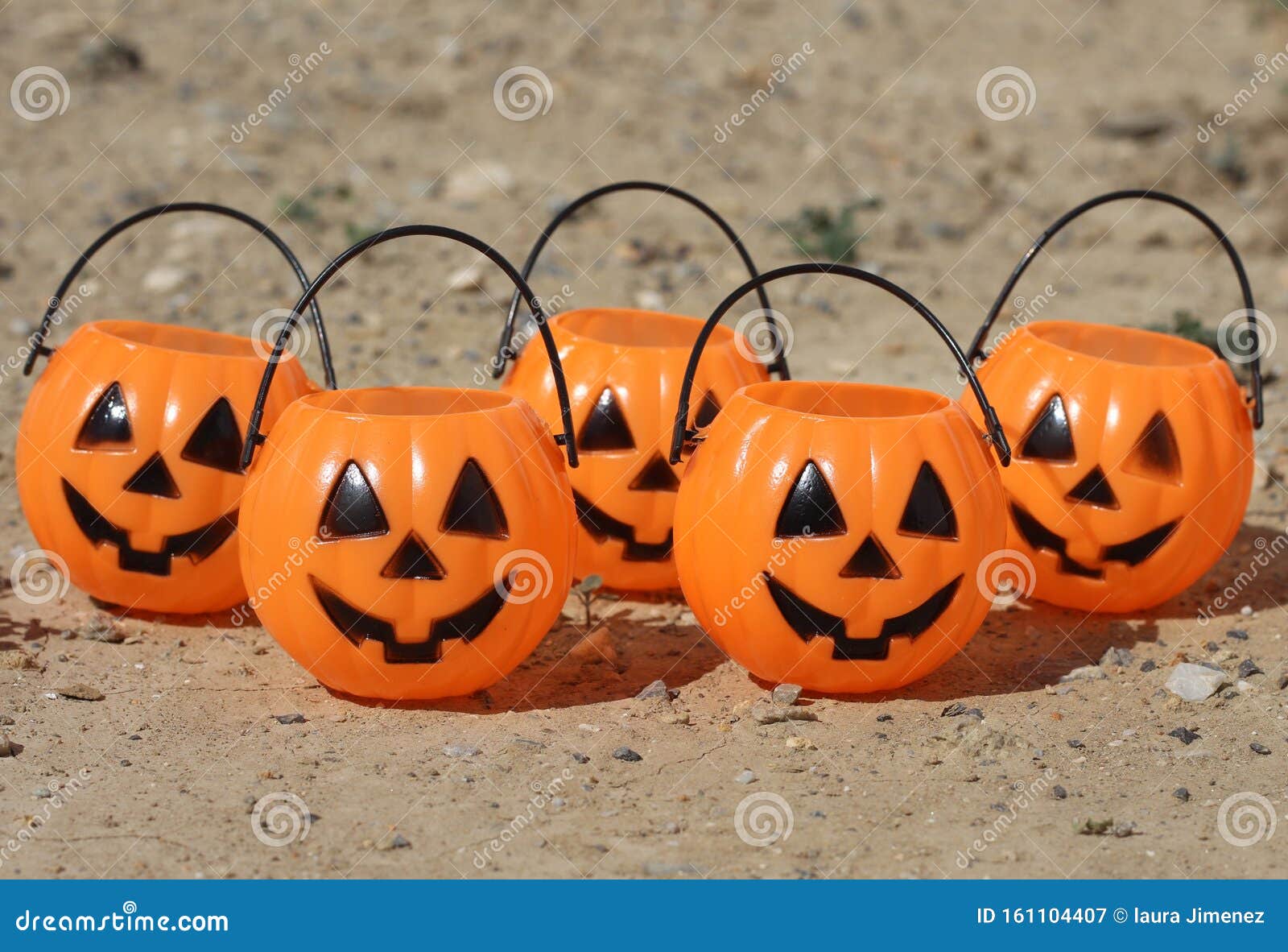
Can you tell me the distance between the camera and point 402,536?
15.2 ft

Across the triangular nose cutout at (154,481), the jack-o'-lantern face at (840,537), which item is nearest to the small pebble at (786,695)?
the jack-o'-lantern face at (840,537)

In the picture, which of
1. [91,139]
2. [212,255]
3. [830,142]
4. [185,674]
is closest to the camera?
[185,674]

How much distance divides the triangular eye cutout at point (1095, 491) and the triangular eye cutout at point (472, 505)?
92.8 inches

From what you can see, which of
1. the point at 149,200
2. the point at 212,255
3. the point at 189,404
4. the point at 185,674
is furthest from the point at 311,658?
the point at 149,200

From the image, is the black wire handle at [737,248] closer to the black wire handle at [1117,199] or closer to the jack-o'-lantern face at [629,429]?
the jack-o'-lantern face at [629,429]

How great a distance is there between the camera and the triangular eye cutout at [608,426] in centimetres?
574

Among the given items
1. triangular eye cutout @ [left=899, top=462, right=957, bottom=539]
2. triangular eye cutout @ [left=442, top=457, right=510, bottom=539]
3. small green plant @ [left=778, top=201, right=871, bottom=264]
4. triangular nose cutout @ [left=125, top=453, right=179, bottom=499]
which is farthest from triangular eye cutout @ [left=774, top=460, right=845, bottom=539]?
small green plant @ [left=778, top=201, right=871, bottom=264]

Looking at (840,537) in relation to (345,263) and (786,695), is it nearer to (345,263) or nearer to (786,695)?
(786,695)

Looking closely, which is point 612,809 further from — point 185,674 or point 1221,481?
point 1221,481

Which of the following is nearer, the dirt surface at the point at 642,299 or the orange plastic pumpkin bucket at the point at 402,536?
the dirt surface at the point at 642,299

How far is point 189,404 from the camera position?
5332 millimetres

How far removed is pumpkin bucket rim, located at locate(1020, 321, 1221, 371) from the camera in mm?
6141

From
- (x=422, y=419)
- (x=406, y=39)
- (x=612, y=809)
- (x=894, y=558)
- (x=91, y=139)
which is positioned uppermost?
(x=406, y=39)

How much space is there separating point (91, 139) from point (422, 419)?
844 centimetres
